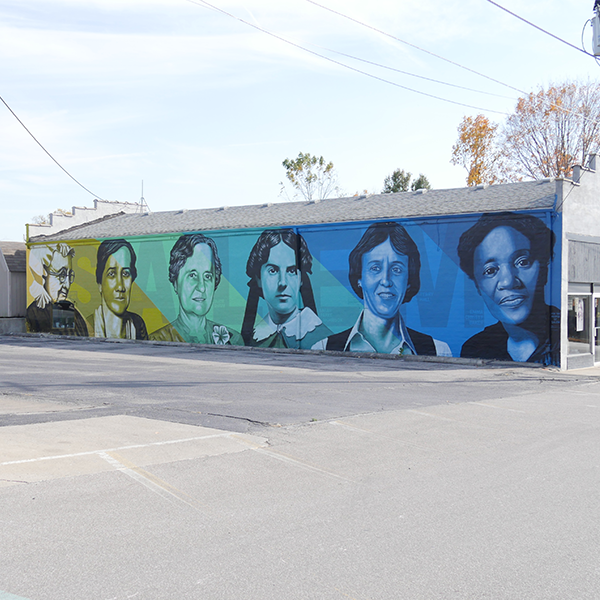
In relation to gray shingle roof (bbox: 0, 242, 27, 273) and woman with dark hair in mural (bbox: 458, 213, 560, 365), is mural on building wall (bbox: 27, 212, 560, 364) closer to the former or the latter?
woman with dark hair in mural (bbox: 458, 213, 560, 365)

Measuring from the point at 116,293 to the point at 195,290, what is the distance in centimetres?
487

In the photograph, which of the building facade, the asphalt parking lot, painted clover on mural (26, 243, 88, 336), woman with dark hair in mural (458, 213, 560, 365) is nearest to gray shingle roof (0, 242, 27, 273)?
painted clover on mural (26, 243, 88, 336)

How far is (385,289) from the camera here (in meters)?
23.4

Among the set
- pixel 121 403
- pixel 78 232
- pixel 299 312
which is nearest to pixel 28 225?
pixel 78 232

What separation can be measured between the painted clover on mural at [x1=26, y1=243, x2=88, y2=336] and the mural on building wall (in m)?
0.08

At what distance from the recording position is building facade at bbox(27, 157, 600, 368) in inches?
810

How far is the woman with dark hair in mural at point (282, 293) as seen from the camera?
82.8ft

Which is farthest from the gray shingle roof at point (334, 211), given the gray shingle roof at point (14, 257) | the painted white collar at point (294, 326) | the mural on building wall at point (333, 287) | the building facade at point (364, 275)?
the painted white collar at point (294, 326)

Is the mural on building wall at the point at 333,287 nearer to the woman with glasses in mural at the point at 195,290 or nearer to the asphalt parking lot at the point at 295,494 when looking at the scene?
the woman with glasses in mural at the point at 195,290

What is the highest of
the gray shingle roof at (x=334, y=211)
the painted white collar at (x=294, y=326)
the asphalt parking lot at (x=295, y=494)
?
the gray shingle roof at (x=334, y=211)

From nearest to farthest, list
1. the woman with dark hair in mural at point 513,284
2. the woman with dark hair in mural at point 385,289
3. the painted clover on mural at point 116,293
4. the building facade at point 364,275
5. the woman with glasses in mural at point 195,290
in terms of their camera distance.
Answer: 1. the woman with dark hair in mural at point 513,284
2. the building facade at point 364,275
3. the woman with dark hair in mural at point 385,289
4. the woman with glasses in mural at point 195,290
5. the painted clover on mural at point 116,293

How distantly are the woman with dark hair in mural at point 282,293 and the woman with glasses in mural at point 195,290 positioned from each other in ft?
4.87

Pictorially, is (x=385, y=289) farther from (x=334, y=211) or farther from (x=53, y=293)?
(x=53, y=293)

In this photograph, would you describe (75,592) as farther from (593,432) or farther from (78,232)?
(78,232)
